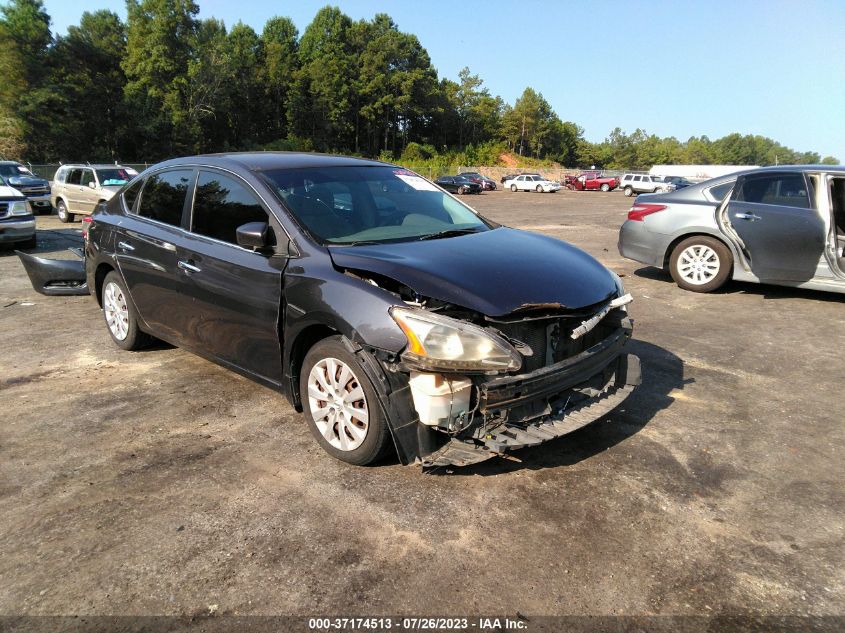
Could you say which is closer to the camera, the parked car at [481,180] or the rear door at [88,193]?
the rear door at [88,193]

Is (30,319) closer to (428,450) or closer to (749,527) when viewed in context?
(428,450)

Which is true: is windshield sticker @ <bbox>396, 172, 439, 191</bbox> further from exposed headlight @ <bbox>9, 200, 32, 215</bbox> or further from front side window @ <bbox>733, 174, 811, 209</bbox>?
exposed headlight @ <bbox>9, 200, 32, 215</bbox>

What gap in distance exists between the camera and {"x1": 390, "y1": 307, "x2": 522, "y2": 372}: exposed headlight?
2812 millimetres

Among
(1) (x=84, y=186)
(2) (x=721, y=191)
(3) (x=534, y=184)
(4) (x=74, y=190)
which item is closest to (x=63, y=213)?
(4) (x=74, y=190)

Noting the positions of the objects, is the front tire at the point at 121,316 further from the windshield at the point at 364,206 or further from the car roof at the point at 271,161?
the windshield at the point at 364,206

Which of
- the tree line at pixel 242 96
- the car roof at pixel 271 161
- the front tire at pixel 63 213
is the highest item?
the tree line at pixel 242 96

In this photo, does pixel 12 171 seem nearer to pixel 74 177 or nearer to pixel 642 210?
pixel 74 177

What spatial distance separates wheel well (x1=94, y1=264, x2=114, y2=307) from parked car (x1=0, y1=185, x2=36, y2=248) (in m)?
7.06

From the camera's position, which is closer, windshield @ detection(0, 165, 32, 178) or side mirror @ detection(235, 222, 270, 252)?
side mirror @ detection(235, 222, 270, 252)

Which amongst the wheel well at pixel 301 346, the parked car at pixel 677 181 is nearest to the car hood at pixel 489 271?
the wheel well at pixel 301 346

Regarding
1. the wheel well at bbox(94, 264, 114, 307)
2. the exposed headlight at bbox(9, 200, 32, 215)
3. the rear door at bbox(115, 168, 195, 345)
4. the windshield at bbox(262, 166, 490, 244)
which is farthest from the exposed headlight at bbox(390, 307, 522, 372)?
the exposed headlight at bbox(9, 200, 32, 215)

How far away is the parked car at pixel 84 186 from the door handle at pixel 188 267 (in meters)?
13.7

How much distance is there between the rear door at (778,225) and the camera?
6.58 m

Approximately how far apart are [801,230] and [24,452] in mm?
7481
